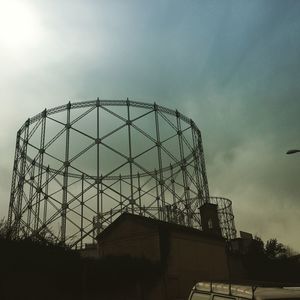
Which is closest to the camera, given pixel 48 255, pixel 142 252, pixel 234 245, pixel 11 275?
pixel 11 275

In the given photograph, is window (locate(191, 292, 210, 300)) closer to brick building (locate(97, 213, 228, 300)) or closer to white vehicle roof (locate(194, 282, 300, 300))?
white vehicle roof (locate(194, 282, 300, 300))

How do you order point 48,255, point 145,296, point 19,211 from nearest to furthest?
point 48,255 < point 145,296 < point 19,211

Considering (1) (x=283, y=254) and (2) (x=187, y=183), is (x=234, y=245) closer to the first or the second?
(1) (x=283, y=254)

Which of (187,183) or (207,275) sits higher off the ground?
(187,183)

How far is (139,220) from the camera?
18656mm

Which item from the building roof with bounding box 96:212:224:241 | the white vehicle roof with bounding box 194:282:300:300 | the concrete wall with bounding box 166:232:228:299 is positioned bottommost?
the white vehicle roof with bounding box 194:282:300:300

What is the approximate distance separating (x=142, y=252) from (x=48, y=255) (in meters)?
6.46

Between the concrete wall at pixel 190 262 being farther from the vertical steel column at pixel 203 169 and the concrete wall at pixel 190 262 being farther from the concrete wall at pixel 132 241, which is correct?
the vertical steel column at pixel 203 169

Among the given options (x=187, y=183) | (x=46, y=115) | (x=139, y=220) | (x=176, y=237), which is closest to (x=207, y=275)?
(x=176, y=237)

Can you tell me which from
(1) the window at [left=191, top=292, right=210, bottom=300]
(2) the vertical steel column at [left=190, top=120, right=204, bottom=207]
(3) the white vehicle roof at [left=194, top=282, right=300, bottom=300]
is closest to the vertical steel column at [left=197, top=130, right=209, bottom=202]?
(2) the vertical steel column at [left=190, top=120, right=204, bottom=207]

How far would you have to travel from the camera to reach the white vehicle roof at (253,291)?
161 inches

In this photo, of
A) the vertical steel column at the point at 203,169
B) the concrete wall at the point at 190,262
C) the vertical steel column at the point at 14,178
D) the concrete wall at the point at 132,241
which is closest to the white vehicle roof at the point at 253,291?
the concrete wall at the point at 132,241

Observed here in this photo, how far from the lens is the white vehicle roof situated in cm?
408

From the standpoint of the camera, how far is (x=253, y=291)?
432 centimetres
